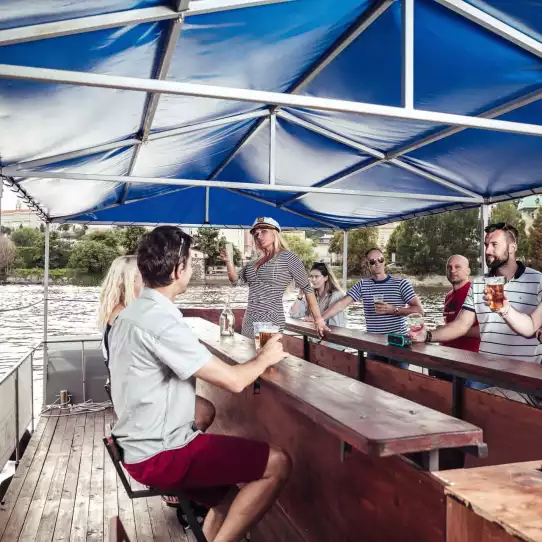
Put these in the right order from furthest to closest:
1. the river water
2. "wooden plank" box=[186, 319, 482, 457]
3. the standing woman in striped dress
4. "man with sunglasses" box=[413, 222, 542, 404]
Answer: the river water < the standing woman in striped dress < "man with sunglasses" box=[413, 222, 542, 404] < "wooden plank" box=[186, 319, 482, 457]

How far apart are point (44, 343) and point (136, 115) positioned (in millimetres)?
3209

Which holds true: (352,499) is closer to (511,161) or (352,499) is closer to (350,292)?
(350,292)

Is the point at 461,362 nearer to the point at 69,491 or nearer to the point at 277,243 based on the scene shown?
the point at 277,243

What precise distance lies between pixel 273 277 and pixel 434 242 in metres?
26.1

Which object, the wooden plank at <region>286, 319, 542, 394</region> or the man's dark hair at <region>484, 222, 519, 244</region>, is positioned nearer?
the wooden plank at <region>286, 319, 542, 394</region>

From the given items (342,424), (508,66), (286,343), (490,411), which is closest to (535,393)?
(490,411)

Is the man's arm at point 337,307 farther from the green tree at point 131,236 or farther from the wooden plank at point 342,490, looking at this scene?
the green tree at point 131,236

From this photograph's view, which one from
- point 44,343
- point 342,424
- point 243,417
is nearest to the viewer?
point 342,424

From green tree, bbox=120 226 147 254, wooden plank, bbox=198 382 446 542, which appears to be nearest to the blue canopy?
wooden plank, bbox=198 382 446 542

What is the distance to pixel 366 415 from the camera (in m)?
1.43

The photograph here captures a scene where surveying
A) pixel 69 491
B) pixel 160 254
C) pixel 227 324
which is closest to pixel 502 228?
pixel 227 324

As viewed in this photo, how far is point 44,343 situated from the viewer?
5.80 meters

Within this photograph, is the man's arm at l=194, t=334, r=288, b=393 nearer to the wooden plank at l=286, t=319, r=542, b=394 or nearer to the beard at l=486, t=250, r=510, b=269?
the wooden plank at l=286, t=319, r=542, b=394

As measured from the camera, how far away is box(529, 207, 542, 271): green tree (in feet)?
92.1
